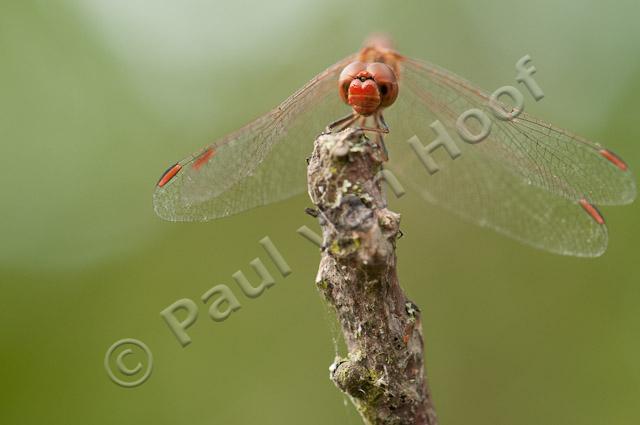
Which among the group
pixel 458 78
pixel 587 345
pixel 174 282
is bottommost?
pixel 587 345

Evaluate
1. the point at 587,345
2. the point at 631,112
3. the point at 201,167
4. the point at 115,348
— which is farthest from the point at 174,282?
the point at 631,112

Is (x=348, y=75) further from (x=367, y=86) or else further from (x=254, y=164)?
(x=254, y=164)

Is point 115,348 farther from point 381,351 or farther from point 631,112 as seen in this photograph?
point 631,112

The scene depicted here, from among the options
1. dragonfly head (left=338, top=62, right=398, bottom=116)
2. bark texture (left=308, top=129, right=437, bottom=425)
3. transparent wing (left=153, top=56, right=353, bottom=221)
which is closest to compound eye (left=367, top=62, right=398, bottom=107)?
dragonfly head (left=338, top=62, right=398, bottom=116)

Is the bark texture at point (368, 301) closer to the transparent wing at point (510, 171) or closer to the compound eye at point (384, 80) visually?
the compound eye at point (384, 80)

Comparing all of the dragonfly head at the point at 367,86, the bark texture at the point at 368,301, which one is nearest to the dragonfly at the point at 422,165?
the dragonfly head at the point at 367,86

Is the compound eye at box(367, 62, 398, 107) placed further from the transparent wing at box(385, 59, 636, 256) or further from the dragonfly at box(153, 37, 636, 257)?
the transparent wing at box(385, 59, 636, 256)
